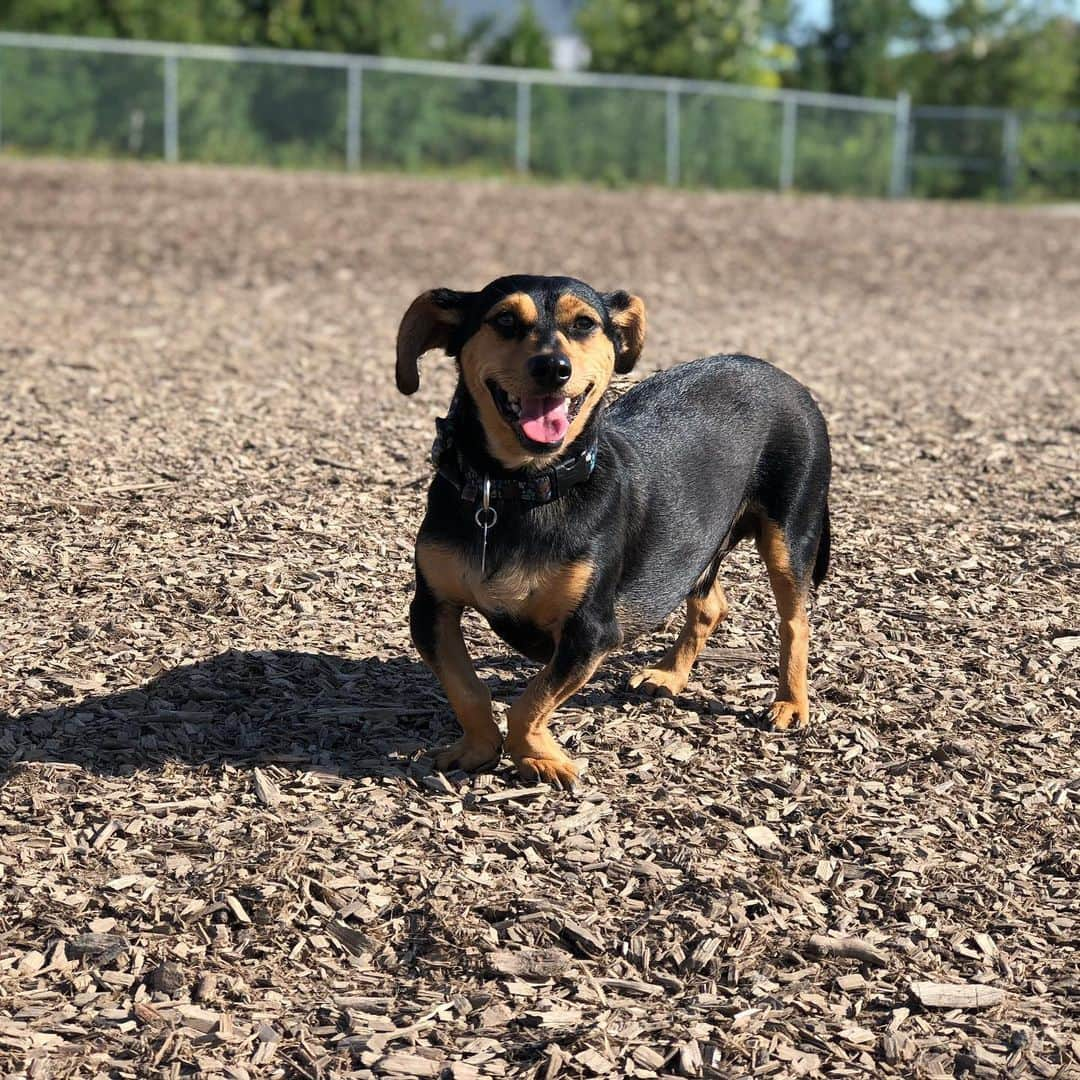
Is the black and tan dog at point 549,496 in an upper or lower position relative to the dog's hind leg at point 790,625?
upper

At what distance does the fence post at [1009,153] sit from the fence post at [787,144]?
17.3 ft

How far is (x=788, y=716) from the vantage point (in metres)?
5.09

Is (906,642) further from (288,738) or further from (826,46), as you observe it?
(826,46)

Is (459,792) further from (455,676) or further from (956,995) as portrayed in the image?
(956,995)

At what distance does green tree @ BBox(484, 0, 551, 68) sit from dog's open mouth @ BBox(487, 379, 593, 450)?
91.7 ft

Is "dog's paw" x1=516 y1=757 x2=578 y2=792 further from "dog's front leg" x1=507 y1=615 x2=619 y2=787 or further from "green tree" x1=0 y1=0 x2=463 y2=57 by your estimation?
"green tree" x1=0 y1=0 x2=463 y2=57

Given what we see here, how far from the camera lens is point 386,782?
15.0 ft

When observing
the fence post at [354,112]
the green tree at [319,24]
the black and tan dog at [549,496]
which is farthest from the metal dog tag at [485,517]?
the green tree at [319,24]

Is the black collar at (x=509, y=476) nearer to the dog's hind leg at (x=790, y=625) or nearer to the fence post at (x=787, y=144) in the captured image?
the dog's hind leg at (x=790, y=625)

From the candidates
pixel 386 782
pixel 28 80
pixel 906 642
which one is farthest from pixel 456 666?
pixel 28 80

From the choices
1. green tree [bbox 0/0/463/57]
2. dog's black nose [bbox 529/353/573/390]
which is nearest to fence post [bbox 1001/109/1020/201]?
green tree [bbox 0/0/463/57]

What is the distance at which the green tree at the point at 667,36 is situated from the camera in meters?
33.1

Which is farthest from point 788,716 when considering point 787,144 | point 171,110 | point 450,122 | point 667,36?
point 667,36

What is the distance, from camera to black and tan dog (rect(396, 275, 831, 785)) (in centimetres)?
425
